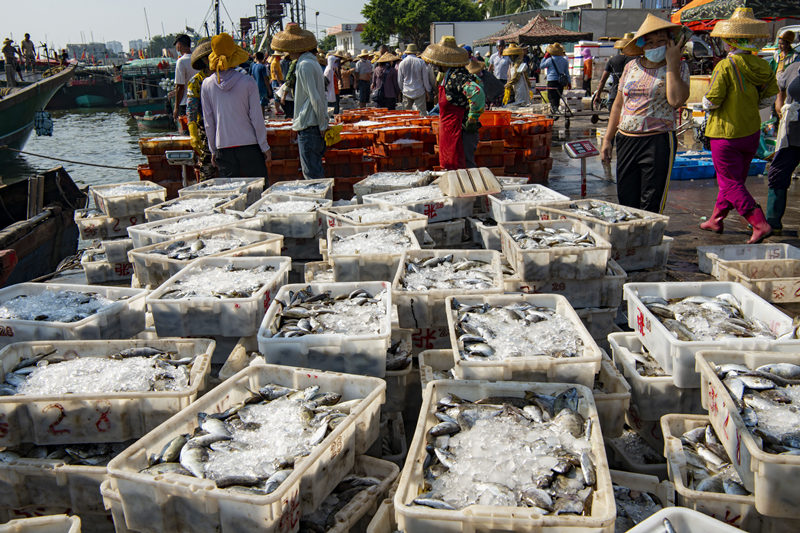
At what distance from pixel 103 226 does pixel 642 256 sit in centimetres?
517

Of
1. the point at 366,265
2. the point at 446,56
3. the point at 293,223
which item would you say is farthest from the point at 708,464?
the point at 446,56

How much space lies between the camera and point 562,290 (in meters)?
4.02

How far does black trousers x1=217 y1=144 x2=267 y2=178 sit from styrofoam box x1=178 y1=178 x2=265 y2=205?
0.75 feet

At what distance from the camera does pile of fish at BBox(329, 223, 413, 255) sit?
4172 millimetres

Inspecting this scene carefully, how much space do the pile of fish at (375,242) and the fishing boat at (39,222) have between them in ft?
15.3

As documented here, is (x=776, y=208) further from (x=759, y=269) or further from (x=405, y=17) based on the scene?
(x=405, y=17)

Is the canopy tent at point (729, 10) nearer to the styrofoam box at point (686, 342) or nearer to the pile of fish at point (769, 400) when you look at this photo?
the styrofoam box at point (686, 342)

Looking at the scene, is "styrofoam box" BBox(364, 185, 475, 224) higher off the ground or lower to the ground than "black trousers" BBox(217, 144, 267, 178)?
lower

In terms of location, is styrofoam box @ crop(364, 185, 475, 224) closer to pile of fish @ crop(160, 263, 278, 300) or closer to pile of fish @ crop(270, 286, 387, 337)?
pile of fish @ crop(160, 263, 278, 300)

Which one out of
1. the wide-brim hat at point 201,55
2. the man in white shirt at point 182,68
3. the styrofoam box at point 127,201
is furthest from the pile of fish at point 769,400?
the man in white shirt at point 182,68

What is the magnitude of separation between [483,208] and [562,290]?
73.6 inches

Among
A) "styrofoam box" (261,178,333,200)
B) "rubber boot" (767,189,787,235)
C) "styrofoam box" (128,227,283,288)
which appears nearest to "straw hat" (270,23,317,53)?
"styrofoam box" (261,178,333,200)

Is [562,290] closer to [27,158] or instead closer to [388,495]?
[388,495]

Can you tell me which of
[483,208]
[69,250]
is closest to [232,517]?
[483,208]
